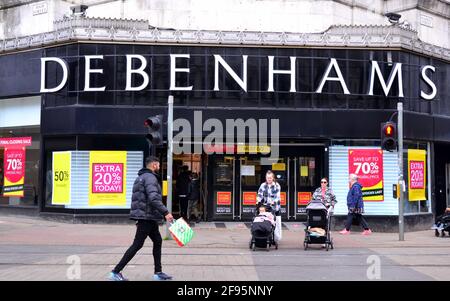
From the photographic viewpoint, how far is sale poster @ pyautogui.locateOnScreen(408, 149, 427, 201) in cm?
1903

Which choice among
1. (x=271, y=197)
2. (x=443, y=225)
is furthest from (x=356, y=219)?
(x=271, y=197)

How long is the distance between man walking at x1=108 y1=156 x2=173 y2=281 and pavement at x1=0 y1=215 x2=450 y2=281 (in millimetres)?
540

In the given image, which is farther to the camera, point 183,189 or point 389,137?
point 183,189

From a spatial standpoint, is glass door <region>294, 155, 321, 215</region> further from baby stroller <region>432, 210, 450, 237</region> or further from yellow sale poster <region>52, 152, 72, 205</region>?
yellow sale poster <region>52, 152, 72, 205</region>

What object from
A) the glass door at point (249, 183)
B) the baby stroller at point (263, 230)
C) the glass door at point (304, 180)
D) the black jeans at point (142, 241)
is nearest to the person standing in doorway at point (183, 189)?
the glass door at point (249, 183)

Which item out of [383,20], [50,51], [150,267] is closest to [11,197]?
[50,51]

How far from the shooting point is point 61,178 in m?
18.5

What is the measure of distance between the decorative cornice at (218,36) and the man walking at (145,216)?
414 inches

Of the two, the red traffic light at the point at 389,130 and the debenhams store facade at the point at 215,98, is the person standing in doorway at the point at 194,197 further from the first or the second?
the red traffic light at the point at 389,130

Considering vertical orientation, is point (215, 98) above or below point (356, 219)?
above

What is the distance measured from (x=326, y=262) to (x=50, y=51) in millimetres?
12678

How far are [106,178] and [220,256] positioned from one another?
7.46 meters

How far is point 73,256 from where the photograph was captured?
1155cm

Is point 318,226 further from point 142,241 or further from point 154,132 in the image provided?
point 142,241
